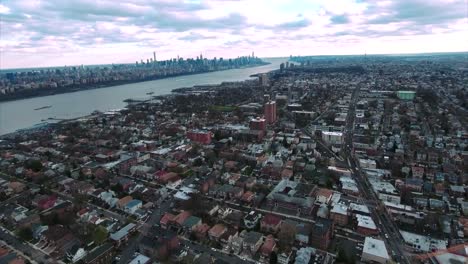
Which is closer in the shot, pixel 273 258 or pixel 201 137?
pixel 273 258

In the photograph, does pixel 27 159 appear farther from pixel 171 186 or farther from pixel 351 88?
pixel 351 88

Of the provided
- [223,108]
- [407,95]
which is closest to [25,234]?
[223,108]

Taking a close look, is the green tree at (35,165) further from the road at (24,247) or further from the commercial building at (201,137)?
the commercial building at (201,137)

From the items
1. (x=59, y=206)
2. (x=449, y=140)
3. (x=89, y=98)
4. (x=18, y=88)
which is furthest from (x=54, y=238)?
(x=18, y=88)

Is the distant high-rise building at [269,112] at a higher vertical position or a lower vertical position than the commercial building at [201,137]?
higher

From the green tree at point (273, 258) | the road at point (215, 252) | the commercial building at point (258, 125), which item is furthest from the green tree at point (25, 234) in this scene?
the commercial building at point (258, 125)

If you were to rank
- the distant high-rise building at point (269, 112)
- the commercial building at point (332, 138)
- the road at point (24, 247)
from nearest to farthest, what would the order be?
the road at point (24, 247), the commercial building at point (332, 138), the distant high-rise building at point (269, 112)

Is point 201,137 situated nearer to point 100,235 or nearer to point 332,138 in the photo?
point 332,138
